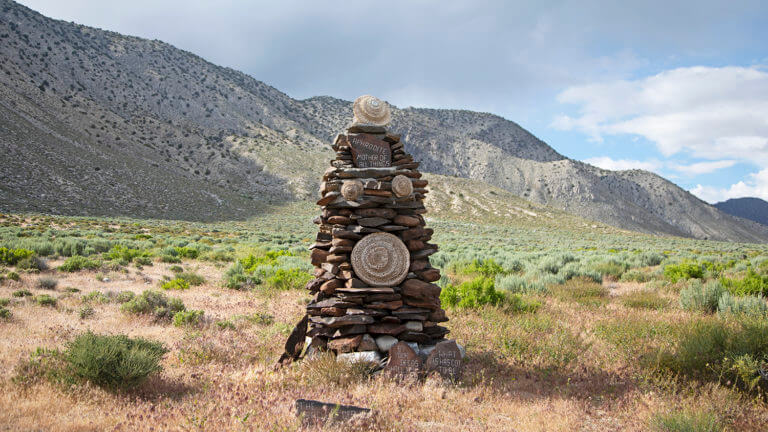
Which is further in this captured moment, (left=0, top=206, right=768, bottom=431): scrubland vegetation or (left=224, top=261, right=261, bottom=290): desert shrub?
(left=224, top=261, right=261, bottom=290): desert shrub

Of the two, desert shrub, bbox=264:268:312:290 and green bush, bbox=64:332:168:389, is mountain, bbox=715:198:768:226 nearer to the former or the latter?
desert shrub, bbox=264:268:312:290

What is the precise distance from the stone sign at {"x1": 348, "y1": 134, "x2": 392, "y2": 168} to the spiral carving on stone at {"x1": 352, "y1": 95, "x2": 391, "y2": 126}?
0.29m

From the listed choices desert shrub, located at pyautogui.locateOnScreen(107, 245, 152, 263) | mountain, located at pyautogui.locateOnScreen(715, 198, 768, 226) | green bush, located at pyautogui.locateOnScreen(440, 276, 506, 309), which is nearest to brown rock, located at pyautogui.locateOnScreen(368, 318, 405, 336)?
Answer: green bush, located at pyautogui.locateOnScreen(440, 276, 506, 309)

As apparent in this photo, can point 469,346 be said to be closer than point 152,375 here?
No

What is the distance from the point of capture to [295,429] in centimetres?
407

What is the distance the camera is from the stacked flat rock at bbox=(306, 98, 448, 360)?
6223 mm

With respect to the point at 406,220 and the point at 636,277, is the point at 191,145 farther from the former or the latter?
the point at 406,220

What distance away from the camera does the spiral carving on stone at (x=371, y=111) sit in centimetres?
704

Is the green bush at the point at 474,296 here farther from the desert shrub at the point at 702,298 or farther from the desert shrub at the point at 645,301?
the desert shrub at the point at 702,298

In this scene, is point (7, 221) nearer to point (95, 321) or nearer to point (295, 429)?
point (95, 321)

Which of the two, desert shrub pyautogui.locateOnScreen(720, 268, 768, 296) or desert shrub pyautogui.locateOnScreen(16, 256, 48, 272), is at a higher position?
desert shrub pyautogui.locateOnScreen(720, 268, 768, 296)

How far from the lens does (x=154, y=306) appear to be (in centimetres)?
929

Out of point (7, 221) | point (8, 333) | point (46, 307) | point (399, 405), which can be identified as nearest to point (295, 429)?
point (399, 405)

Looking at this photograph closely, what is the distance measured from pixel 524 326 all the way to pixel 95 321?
27.6 ft
